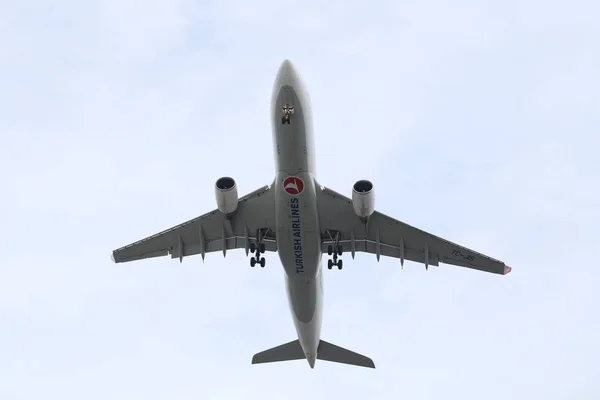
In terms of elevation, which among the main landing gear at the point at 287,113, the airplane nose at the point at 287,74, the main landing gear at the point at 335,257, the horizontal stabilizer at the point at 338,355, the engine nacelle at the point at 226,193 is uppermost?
the airplane nose at the point at 287,74

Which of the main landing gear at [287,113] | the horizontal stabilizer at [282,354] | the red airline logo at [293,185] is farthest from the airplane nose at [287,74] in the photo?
the horizontal stabilizer at [282,354]

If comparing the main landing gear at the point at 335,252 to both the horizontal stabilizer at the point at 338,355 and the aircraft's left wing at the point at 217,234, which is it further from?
the horizontal stabilizer at the point at 338,355

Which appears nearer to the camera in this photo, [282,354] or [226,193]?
[226,193]

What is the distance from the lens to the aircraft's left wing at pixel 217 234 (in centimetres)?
3803

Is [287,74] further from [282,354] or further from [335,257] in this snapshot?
[282,354]

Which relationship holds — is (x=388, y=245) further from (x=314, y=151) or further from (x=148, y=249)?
(x=148, y=249)

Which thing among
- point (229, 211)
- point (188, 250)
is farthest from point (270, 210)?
point (188, 250)

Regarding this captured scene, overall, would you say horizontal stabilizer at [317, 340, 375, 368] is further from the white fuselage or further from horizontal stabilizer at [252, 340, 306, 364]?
the white fuselage

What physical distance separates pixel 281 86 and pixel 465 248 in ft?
35.9

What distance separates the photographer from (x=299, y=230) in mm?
36219

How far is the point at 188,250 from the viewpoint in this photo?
133 feet

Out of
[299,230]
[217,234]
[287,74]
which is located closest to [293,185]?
[299,230]

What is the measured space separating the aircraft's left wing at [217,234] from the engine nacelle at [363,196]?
Result: 146 inches

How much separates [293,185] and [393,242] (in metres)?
6.73
